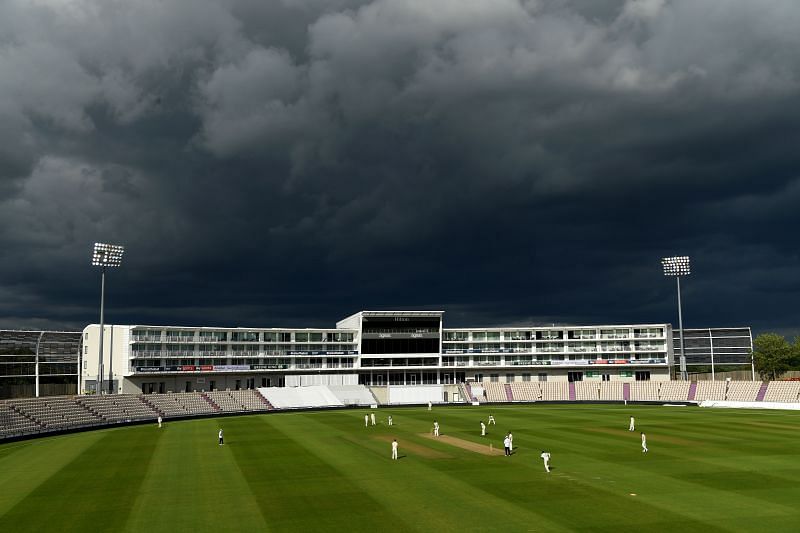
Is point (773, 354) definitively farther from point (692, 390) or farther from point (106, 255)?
point (106, 255)

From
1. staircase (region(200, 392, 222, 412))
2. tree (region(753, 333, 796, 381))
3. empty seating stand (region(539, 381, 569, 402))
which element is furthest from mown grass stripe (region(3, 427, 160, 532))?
tree (region(753, 333, 796, 381))

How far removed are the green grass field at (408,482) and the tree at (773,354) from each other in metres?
85.4

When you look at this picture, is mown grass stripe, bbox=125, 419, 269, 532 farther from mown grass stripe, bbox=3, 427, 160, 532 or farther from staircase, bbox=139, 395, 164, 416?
staircase, bbox=139, 395, 164, 416

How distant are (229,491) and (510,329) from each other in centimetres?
11525

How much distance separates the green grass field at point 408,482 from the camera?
29828 millimetres

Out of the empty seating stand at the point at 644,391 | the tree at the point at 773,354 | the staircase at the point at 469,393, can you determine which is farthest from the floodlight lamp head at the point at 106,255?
the tree at the point at 773,354

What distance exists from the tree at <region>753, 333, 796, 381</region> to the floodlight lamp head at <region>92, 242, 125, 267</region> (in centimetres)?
12842

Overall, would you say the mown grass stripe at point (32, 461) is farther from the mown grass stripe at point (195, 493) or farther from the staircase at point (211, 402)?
the staircase at point (211, 402)

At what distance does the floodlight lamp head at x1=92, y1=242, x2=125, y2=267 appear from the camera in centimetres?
9612

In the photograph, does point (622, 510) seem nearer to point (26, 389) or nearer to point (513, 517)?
point (513, 517)

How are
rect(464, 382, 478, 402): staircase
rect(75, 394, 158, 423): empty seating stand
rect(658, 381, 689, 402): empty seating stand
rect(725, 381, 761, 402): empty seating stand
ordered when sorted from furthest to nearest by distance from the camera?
rect(464, 382, 478, 402): staircase, rect(658, 381, 689, 402): empty seating stand, rect(725, 381, 761, 402): empty seating stand, rect(75, 394, 158, 423): empty seating stand

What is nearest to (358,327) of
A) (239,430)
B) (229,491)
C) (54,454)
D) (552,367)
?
(552,367)

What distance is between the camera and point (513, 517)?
29766 mm

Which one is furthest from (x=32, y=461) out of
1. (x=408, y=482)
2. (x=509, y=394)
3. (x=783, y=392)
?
(x=783, y=392)
